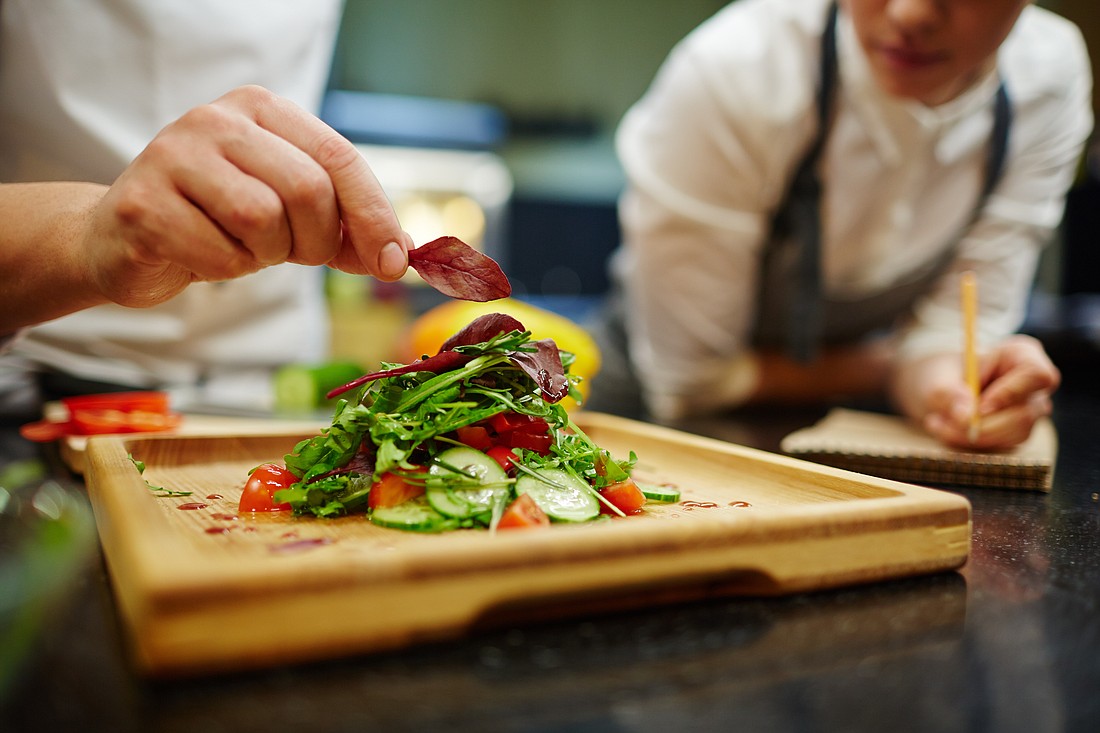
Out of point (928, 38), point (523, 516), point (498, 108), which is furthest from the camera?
point (498, 108)

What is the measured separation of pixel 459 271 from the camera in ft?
3.23

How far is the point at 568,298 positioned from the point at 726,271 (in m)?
5.43

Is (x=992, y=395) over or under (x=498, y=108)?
under

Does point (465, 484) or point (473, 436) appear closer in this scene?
point (465, 484)

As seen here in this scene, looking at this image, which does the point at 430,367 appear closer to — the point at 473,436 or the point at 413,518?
the point at 473,436

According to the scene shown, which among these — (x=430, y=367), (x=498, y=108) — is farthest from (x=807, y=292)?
(x=498, y=108)

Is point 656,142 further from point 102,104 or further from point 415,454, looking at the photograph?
point 415,454

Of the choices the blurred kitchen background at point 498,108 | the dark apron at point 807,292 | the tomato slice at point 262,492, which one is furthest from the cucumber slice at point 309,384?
the blurred kitchen background at point 498,108

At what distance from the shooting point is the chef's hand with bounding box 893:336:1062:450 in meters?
1.46

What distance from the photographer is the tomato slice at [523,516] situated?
30.5 inches

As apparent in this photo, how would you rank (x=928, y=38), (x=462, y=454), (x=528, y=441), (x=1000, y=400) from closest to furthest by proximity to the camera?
(x=462, y=454)
(x=528, y=441)
(x=1000, y=400)
(x=928, y=38)

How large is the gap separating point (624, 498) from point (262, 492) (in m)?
0.40

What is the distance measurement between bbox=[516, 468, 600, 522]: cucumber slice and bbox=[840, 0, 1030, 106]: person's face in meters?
1.22

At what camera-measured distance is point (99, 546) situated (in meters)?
0.86
